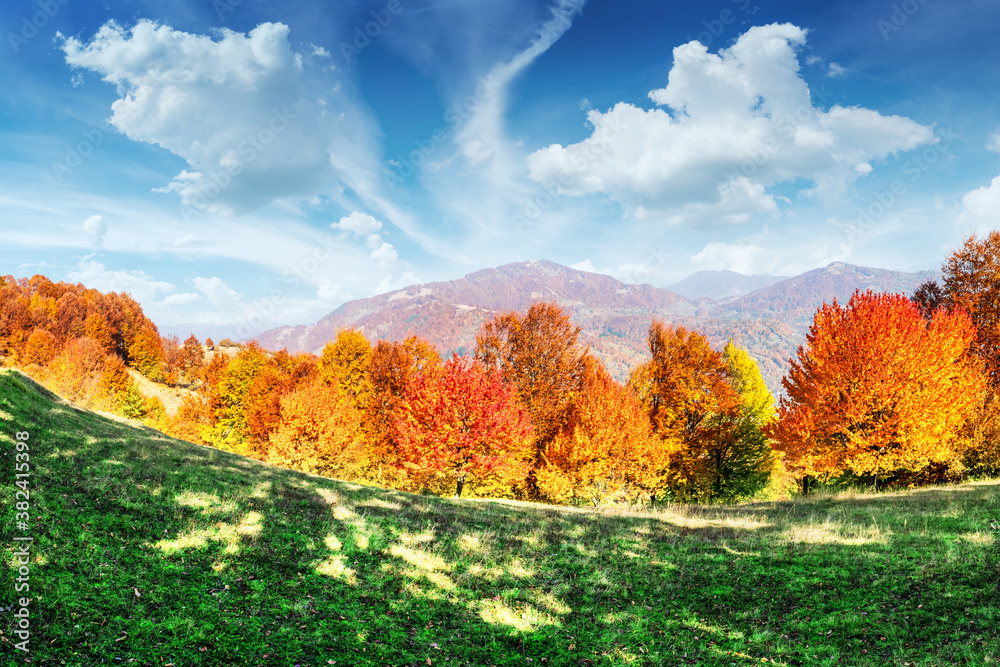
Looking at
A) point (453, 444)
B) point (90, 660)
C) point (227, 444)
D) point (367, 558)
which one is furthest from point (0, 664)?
point (227, 444)

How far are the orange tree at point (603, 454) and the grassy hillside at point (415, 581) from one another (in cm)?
1468

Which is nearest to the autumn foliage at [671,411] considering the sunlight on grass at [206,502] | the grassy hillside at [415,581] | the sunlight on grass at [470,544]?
the grassy hillside at [415,581]

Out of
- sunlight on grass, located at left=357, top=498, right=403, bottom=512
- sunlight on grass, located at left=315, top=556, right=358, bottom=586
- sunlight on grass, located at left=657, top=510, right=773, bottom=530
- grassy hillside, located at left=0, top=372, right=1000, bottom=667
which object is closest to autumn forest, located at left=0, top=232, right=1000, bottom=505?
grassy hillside, located at left=0, top=372, right=1000, bottom=667

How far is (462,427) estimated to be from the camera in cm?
2944

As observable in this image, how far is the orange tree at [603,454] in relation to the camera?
30.5 meters

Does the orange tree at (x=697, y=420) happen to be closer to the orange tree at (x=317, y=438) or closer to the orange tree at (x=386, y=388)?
the orange tree at (x=386, y=388)

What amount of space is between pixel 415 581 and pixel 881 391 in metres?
26.1

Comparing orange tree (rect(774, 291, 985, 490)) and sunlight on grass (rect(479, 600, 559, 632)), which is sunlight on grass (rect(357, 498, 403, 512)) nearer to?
sunlight on grass (rect(479, 600, 559, 632))

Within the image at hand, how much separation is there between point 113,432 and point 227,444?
43.7 meters

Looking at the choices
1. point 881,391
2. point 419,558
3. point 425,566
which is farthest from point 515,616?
point 881,391

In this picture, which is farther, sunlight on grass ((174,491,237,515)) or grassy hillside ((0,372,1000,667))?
sunlight on grass ((174,491,237,515))

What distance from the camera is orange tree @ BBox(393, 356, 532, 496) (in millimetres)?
28781

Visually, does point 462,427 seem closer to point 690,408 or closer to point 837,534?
point 690,408

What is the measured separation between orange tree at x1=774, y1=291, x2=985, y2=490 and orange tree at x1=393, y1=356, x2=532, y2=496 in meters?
17.3
